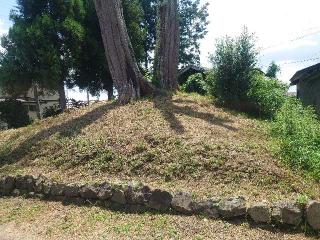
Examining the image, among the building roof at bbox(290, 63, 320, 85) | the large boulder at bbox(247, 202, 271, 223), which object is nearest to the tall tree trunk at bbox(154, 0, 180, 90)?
the building roof at bbox(290, 63, 320, 85)

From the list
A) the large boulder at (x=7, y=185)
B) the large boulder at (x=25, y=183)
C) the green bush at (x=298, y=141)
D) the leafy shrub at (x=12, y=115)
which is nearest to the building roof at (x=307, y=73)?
the green bush at (x=298, y=141)

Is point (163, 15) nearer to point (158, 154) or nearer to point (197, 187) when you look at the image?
point (158, 154)

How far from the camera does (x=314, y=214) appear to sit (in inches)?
206

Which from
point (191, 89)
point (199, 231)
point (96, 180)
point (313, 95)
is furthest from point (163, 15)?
point (199, 231)

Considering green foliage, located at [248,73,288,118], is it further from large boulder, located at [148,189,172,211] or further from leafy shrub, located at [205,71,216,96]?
large boulder, located at [148,189,172,211]

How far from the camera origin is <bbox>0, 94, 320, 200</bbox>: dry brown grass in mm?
6332

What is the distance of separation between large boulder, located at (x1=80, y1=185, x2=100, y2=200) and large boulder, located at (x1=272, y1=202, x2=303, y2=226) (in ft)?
9.75

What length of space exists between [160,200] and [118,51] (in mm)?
6274

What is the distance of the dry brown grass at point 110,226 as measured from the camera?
533cm

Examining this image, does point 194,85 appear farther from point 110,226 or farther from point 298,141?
point 110,226

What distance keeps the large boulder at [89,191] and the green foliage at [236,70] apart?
5704 millimetres

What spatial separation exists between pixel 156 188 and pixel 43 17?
654 inches

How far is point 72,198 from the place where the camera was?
705 cm

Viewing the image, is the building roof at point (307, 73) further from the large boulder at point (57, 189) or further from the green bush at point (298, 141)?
the large boulder at point (57, 189)
